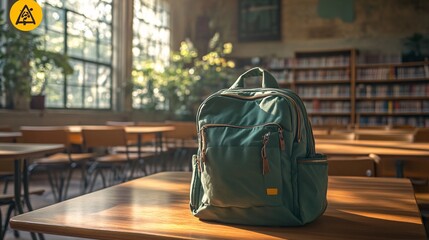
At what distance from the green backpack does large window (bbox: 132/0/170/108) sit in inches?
282

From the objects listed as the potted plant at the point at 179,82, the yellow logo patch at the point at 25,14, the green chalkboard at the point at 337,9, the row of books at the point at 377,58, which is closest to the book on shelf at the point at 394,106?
the row of books at the point at 377,58

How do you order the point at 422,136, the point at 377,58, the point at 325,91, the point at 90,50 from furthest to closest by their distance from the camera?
the point at 325,91 < the point at 377,58 < the point at 90,50 < the point at 422,136

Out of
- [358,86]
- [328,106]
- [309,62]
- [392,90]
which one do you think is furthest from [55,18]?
[392,90]

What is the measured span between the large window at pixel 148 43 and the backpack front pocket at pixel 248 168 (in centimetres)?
720

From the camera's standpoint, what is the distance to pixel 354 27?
9.32m

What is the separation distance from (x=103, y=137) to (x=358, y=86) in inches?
247

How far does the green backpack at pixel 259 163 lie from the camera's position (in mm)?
833

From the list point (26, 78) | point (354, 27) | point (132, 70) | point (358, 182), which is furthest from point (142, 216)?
point (354, 27)

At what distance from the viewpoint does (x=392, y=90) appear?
8.70 m

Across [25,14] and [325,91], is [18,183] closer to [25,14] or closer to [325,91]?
[25,14]

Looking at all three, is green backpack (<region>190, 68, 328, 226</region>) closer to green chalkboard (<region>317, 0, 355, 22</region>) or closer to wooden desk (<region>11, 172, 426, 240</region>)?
wooden desk (<region>11, 172, 426, 240</region>)

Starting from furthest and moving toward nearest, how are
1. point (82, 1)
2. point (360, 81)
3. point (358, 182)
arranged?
point (360, 81) < point (82, 1) < point (358, 182)

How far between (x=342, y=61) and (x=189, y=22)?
3.65 meters

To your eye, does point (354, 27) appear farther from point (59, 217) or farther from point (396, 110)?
point (59, 217)
